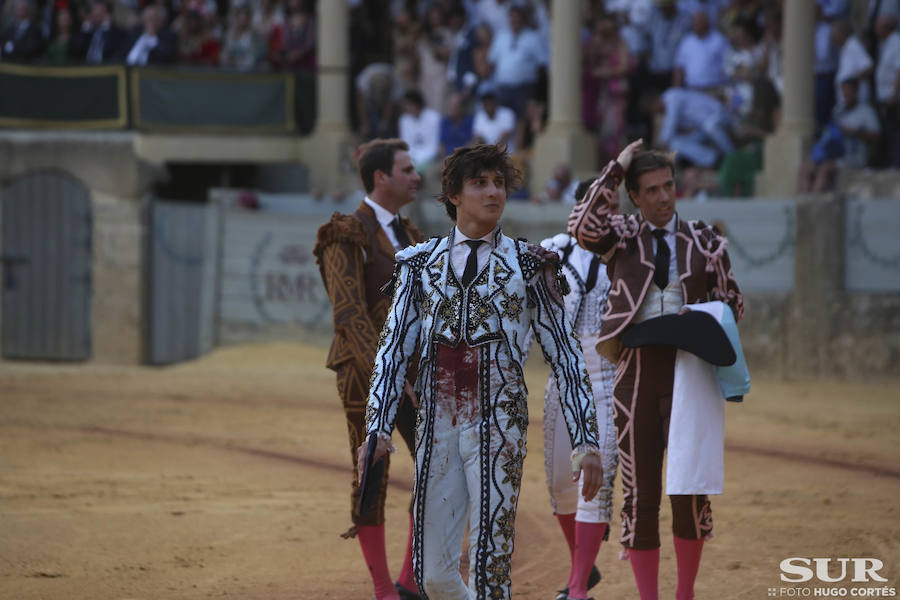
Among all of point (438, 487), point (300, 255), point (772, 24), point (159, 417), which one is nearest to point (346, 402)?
point (438, 487)

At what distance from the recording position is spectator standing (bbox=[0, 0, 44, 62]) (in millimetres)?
19125

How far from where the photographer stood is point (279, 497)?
8594 mm

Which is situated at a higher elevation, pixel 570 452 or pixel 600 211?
pixel 600 211

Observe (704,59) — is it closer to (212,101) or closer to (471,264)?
(212,101)

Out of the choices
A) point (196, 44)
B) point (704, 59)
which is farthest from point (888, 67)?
point (196, 44)

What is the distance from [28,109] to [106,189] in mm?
1875

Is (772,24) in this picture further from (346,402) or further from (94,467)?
(346,402)

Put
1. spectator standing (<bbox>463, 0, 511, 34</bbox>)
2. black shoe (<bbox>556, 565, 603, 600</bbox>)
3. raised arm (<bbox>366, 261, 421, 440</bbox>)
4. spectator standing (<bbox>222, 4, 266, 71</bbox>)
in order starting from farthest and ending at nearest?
spectator standing (<bbox>222, 4, 266, 71</bbox>), spectator standing (<bbox>463, 0, 511, 34</bbox>), black shoe (<bbox>556, 565, 603, 600</bbox>), raised arm (<bbox>366, 261, 421, 440</bbox>)

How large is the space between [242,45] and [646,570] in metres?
15.6

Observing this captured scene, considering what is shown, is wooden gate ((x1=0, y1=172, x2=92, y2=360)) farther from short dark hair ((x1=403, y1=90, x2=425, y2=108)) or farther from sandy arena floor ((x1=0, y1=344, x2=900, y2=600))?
short dark hair ((x1=403, y1=90, x2=425, y2=108))

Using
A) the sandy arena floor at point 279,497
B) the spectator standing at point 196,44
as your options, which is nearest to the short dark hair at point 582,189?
the sandy arena floor at point 279,497

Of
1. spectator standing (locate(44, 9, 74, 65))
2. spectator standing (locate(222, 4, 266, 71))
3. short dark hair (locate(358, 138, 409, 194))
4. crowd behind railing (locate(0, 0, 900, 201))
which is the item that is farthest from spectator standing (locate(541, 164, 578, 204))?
short dark hair (locate(358, 138, 409, 194))

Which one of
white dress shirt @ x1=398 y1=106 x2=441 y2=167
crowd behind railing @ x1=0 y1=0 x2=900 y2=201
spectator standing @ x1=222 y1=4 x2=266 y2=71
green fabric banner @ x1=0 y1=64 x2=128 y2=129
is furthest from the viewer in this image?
spectator standing @ x1=222 y1=4 x2=266 y2=71

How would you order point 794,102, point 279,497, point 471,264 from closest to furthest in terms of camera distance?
point 471,264 < point 279,497 < point 794,102
